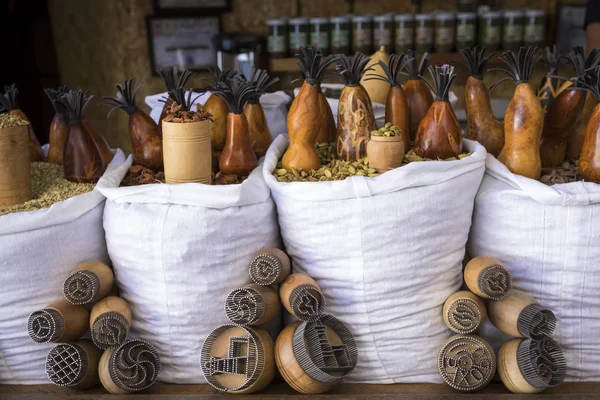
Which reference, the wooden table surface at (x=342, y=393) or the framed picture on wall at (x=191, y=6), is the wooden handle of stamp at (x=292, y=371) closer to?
the wooden table surface at (x=342, y=393)

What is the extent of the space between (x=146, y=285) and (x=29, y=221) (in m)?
0.27

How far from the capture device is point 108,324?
119 cm

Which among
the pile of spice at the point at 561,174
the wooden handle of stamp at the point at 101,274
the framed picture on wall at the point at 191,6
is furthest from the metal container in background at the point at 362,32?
the wooden handle of stamp at the point at 101,274

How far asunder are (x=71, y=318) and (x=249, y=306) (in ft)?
1.21

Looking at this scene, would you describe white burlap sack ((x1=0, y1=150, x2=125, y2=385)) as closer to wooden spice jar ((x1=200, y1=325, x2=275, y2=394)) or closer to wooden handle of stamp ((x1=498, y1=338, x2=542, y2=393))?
wooden spice jar ((x1=200, y1=325, x2=275, y2=394))

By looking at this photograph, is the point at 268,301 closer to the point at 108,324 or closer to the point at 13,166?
the point at 108,324

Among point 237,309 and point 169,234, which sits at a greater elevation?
point 169,234

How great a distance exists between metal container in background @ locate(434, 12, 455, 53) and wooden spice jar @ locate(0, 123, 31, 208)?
2443 mm

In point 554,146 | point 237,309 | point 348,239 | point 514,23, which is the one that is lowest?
point 237,309

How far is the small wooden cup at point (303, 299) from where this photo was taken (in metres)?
1.17

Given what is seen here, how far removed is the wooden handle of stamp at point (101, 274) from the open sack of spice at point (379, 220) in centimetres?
39

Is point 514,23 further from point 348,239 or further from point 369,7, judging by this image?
point 348,239

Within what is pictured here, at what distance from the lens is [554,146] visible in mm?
1431

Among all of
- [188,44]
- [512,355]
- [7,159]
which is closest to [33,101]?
[188,44]
